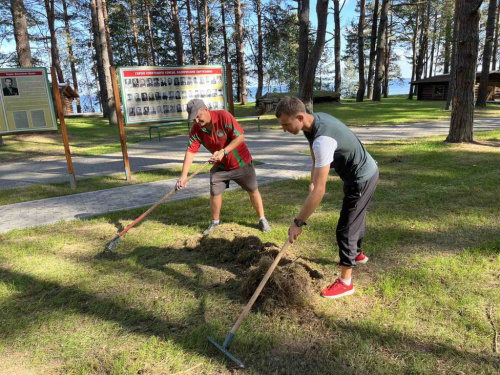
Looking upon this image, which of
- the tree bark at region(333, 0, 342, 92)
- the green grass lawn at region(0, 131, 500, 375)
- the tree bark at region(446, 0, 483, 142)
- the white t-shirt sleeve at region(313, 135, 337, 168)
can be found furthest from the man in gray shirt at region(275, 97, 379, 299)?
the tree bark at region(333, 0, 342, 92)

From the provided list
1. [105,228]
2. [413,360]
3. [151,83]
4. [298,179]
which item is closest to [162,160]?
[151,83]

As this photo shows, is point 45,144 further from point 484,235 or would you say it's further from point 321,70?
point 321,70

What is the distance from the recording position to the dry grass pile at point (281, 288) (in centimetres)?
284

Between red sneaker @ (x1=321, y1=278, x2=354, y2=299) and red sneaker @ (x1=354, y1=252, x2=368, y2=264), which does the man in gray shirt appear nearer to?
red sneaker @ (x1=321, y1=278, x2=354, y2=299)

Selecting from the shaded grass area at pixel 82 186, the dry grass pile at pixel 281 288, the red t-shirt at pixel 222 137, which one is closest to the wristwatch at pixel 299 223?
the dry grass pile at pixel 281 288

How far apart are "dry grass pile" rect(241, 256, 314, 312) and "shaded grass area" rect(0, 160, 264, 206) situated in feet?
15.9

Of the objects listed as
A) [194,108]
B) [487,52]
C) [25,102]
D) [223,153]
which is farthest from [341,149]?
[487,52]

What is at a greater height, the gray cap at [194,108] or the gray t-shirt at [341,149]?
the gray cap at [194,108]

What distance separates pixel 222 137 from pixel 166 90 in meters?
4.07

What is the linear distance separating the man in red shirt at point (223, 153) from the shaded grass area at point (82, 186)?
3.33 metres

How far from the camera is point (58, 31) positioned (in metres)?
26.1

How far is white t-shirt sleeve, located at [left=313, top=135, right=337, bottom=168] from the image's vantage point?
2.39 meters

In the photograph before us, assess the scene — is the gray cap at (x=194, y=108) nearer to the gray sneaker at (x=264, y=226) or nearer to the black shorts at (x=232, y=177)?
the black shorts at (x=232, y=177)

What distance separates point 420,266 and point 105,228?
12.8ft
